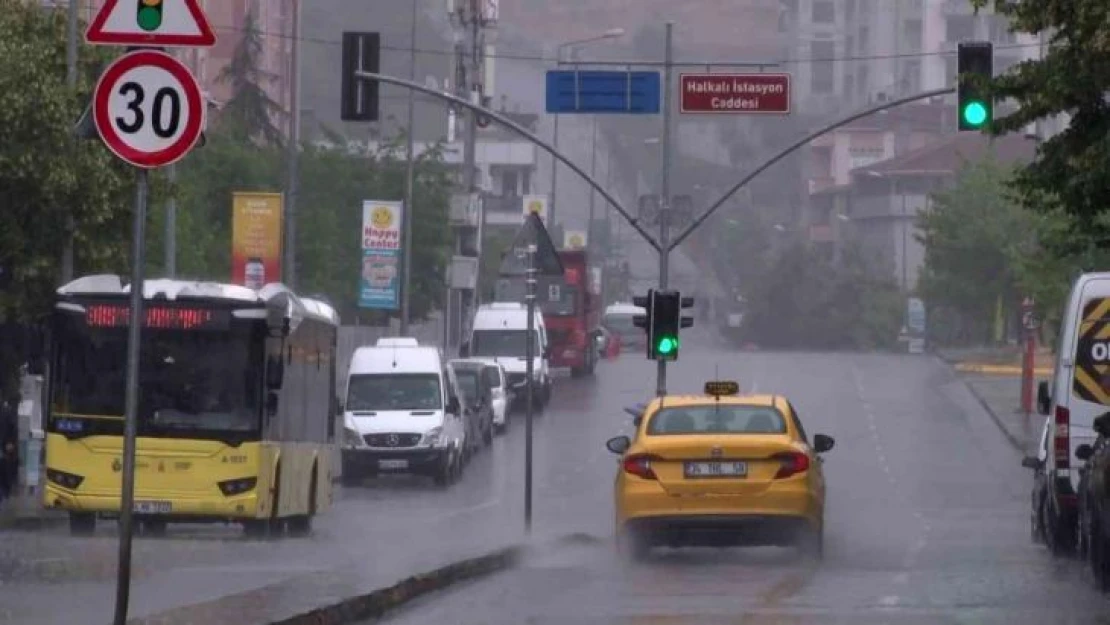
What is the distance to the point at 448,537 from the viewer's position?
96.9ft

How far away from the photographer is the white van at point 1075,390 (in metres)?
22.4

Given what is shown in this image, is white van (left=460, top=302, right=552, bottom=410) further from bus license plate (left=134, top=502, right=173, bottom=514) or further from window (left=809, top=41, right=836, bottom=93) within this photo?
window (left=809, top=41, right=836, bottom=93)

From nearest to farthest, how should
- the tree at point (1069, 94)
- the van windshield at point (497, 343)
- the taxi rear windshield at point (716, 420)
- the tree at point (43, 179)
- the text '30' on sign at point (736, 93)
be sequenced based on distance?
the tree at point (1069, 94), the taxi rear windshield at point (716, 420), the text '30' on sign at point (736, 93), the tree at point (43, 179), the van windshield at point (497, 343)

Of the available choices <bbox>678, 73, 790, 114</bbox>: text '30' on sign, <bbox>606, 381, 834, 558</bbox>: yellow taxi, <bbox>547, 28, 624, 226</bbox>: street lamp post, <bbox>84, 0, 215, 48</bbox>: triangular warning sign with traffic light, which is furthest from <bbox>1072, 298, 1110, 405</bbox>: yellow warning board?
<bbox>547, 28, 624, 226</bbox>: street lamp post

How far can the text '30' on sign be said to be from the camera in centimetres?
3092

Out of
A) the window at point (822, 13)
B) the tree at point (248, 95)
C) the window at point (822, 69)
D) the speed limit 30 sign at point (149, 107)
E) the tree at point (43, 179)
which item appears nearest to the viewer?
the speed limit 30 sign at point (149, 107)

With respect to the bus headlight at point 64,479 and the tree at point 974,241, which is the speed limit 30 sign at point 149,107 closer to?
the bus headlight at point 64,479

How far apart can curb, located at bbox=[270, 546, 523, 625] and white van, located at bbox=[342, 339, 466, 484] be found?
2073 centimetres

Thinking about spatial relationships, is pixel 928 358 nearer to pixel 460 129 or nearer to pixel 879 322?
pixel 879 322

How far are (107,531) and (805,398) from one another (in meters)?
34.6

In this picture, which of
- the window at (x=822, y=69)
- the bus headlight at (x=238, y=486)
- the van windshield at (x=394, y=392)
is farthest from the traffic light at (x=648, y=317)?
the window at (x=822, y=69)

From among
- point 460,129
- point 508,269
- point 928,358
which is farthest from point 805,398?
point 460,129

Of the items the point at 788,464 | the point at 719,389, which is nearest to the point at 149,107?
the point at 788,464

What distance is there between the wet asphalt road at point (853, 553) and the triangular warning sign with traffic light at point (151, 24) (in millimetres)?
4677
